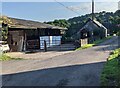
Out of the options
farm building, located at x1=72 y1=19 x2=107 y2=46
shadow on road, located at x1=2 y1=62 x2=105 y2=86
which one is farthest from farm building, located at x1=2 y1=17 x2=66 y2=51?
farm building, located at x1=72 y1=19 x2=107 y2=46

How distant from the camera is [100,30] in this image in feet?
209

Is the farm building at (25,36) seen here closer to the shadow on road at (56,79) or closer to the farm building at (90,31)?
the shadow on road at (56,79)

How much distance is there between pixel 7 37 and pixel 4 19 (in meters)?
2.62

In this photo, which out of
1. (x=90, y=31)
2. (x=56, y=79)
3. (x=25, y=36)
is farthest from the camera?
(x=90, y=31)

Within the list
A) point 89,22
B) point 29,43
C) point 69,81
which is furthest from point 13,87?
point 89,22

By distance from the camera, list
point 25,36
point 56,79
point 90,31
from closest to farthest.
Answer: point 56,79
point 25,36
point 90,31

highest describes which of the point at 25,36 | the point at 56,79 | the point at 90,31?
the point at 90,31

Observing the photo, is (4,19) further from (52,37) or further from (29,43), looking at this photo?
(52,37)

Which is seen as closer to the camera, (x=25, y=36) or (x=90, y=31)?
(x=25, y=36)

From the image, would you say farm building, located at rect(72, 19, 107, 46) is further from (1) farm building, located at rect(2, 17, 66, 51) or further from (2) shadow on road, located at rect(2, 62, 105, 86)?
(2) shadow on road, located at rect(2, 62, 105, 86)

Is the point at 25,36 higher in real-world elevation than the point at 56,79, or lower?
higher

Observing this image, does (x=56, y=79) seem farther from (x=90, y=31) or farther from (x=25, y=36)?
(x=90, y=31)

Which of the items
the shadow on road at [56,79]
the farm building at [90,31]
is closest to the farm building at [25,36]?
the shadow on road at [56,79]

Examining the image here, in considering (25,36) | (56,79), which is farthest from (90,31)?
(56,79)
